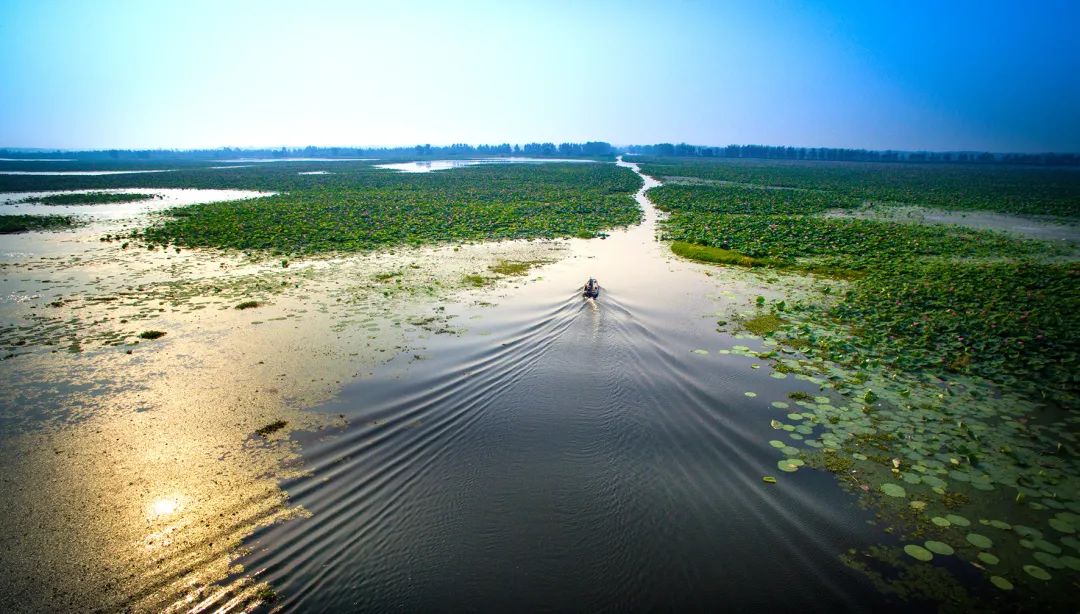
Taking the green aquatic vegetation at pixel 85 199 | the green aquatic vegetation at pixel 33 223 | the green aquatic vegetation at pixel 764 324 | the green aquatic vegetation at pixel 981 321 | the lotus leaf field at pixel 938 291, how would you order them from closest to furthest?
the green aquatic vegetation at pixel 981 321, the lotus leaf field at pixel 938 291, the green aquatic vegetation at pixel 764 324, the green aquatic vegetation at pixel 33 223, the green aquatic vegetation at pixel 85 199

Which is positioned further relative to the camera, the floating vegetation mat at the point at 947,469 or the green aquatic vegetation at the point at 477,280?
the green aquatic vegetation at the point at 477,280

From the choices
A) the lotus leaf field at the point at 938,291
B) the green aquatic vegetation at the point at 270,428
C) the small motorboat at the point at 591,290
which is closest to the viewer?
the green aquatic vegetation at the point at 270,428

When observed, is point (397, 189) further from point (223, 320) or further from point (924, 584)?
point (924, 584)

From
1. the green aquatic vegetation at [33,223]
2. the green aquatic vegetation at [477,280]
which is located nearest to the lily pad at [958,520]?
the green aquatic vegetation at [477,280]

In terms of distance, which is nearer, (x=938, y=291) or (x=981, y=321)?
(x=981, y=321)

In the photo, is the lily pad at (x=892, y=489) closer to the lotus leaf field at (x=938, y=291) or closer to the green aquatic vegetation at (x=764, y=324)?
the lotus leaf field at (x=938, y=291)

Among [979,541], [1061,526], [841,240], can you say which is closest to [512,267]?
[979,541]

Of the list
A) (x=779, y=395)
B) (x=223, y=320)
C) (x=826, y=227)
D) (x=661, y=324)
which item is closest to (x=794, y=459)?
(x=779, y=395)

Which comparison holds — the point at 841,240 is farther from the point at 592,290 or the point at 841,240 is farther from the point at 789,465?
the point at 789,465
